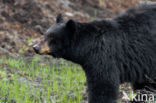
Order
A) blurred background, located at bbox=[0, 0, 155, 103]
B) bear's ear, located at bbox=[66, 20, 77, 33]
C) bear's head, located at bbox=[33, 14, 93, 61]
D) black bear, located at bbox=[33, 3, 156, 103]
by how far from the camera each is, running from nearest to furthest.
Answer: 1. black bear, located at bbox=[33, 3, 156, 103]
2. bear's ear, located at bbox=[66, 20, 77, 33]
3. bear's head, located at bbox=[33, 14, 93, 61]
4. blurred background, located at bbox=[0, 0, 155, 103]

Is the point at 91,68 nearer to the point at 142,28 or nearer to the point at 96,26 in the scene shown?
the point at 96,26

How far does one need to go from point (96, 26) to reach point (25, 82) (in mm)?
1805

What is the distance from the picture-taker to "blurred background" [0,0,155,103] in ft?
17.4

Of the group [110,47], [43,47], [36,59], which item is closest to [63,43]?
[43,47]

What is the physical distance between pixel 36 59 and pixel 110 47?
2.92 metres

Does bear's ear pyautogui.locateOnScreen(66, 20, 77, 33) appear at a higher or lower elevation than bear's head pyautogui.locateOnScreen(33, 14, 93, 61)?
higher

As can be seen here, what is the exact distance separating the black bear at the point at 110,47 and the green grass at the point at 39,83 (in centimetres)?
77

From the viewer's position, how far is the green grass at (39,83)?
16.8ft

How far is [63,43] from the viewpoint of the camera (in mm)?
4867

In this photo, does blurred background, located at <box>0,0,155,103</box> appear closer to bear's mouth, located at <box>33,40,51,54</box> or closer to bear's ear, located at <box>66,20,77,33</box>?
bear's mouth, located at <box>33,40,51,54</box>

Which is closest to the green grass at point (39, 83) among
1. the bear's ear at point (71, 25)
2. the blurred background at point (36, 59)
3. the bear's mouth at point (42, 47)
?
the blurred background at point (36, 59)

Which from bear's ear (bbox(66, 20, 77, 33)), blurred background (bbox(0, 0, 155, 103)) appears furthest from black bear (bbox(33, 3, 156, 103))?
blurred background (bbox(0, 0, 155, 103))

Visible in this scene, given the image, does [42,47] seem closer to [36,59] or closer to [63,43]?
[63,43]

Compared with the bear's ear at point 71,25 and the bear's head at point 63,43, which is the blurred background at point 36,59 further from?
the bear's ear at point 71,25
